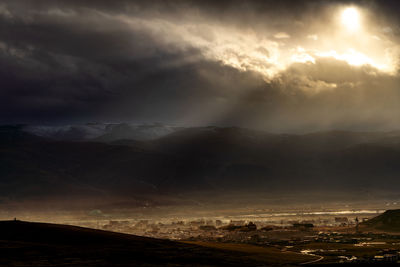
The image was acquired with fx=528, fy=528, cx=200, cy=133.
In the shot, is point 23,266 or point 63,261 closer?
point 23,266

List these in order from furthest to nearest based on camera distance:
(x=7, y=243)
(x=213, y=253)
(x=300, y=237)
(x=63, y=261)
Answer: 1. (x=300, y=237)
2. (x=213, y=253)
3. (x=7, y=243)
4. (x=63, y=261)

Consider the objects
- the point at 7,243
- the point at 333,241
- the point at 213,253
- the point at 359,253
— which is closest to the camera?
the point at 7,243

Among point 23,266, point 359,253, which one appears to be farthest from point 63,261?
point 359,253

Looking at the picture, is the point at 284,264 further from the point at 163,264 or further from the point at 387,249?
the point at 387,249

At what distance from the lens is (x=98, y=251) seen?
11762 centimetres

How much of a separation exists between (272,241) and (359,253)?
1918 inches

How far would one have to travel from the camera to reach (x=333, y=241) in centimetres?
17862

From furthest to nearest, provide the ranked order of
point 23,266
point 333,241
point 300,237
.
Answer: point 300,237
point 333,241
point 23,266

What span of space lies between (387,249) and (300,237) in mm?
52622

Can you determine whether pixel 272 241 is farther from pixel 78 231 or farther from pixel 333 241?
pixel 78 231

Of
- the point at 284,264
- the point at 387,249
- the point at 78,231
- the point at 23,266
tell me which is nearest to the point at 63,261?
the point at 23,266

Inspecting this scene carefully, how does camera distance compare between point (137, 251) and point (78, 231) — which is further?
point (78, 231)

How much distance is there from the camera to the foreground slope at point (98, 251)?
106625 millimetres

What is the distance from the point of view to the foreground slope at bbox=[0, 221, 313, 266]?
107 meters
